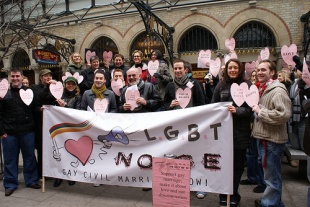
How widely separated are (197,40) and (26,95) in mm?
8752

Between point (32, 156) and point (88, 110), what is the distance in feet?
4.20

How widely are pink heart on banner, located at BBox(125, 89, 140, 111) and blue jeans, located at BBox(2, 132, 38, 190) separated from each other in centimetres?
178

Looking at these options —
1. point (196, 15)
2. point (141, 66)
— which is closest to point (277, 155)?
point (141, 66)

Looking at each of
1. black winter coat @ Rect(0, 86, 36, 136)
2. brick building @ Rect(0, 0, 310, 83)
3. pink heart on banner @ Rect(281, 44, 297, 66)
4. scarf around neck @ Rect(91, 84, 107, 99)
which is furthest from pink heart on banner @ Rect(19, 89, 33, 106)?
brick building @ Rect(0, 0, 310, 83)

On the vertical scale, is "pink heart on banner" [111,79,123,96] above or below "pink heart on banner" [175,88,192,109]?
above

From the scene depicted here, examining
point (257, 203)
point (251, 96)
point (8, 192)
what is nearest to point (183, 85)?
point (251, 96)

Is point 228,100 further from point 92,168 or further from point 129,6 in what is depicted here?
point 129,6

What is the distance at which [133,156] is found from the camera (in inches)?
145

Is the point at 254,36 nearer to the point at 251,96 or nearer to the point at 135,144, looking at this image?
the point at 251,96

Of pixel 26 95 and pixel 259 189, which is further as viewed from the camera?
pixel 26 95

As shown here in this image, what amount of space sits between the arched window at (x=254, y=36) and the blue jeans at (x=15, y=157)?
9.22m

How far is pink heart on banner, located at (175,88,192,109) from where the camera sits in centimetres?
378

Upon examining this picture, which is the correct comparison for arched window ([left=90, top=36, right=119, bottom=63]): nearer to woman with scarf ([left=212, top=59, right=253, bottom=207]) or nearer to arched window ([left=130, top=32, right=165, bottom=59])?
arched window ([left=130, top=32, right=165, bottom=59])

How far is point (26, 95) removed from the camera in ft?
14.0
